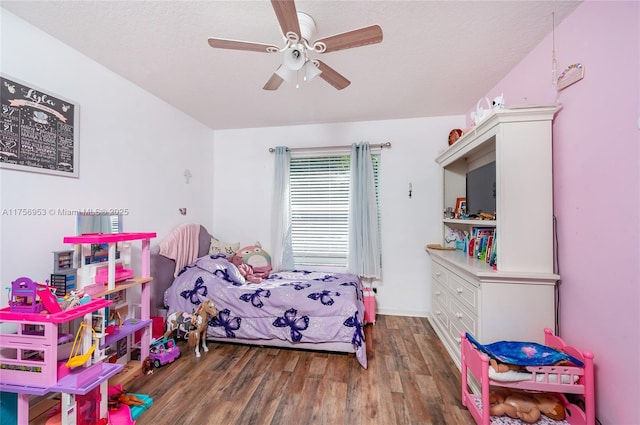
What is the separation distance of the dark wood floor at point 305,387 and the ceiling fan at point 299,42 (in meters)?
2.17

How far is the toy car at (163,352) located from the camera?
84.6 inches

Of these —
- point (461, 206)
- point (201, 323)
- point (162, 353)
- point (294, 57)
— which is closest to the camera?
point (294, 57)

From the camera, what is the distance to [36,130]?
5.52 feet

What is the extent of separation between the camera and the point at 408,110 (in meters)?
3.06

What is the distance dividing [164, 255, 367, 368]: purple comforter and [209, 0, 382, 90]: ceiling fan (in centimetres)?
185

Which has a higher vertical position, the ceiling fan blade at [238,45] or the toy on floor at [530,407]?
the ceiling fan blade at [238,45]

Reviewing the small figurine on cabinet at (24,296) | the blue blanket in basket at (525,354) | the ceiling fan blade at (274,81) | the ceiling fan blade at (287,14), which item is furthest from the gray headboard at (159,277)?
the blue blanket in basket at (525,354)

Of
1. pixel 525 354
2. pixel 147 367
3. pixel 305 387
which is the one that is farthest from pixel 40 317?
pixel 525 354

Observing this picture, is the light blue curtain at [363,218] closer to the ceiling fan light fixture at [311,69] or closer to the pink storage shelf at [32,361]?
the ceiling fan light fixture at [311,69]

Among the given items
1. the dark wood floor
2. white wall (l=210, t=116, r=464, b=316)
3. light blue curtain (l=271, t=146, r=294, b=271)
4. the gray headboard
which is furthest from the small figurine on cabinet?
white wall (l=210, t=116, r=464, b=316)

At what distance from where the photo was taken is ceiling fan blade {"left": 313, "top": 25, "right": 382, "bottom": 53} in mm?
1303

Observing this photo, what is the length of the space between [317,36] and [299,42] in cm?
43

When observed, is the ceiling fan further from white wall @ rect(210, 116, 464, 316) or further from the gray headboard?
the gray headboard

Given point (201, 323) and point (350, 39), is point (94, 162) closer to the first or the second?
point (201, 323)
